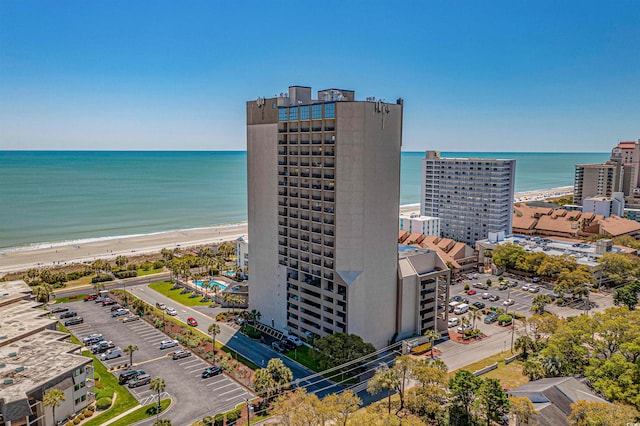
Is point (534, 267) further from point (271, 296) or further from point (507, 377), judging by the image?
point (271, 296)

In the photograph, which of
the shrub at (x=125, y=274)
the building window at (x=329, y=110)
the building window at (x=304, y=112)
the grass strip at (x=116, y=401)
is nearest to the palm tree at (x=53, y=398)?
the grass strip at (x=116, y=401)

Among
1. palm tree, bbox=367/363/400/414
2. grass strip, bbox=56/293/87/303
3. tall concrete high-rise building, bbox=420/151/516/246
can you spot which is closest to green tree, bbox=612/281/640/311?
tall concrete high-rise building, bbox=420/151/516/246

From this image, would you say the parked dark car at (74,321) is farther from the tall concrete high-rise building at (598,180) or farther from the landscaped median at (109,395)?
the tall concrete high-rise building at (598,180)

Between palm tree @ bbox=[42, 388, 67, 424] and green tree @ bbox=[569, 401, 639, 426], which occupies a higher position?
A: green tree @ bbox=[569, 401, 639, 426]

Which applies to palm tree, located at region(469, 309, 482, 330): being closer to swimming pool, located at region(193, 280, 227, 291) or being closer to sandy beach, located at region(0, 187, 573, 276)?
swimming pool, located at region(193, 280, 227, 291)

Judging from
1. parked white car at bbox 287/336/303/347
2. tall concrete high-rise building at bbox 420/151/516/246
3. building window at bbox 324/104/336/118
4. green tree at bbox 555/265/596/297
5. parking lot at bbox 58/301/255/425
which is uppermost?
building window at bbox 324/104/336/118
